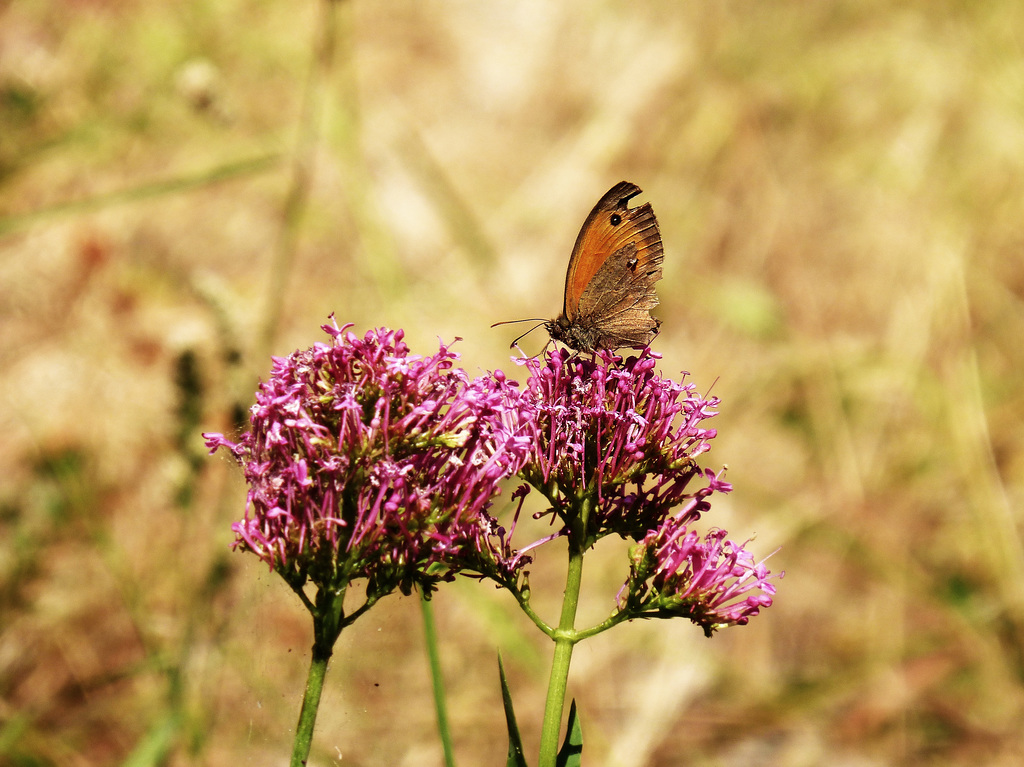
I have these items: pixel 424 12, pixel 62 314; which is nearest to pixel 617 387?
pixel 62 314

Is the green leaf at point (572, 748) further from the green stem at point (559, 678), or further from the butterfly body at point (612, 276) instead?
the butterfly body at point (612, 276)

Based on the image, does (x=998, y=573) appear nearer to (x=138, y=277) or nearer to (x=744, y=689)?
(x=744, y=689)

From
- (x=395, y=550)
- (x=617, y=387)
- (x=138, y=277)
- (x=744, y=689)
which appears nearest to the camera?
(x=395, y=550)

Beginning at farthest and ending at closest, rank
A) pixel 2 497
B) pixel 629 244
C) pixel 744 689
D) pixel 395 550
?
1. pixel 744 689
2. pixel 2 497
3. pixel 629 244
4. pixel 395 550

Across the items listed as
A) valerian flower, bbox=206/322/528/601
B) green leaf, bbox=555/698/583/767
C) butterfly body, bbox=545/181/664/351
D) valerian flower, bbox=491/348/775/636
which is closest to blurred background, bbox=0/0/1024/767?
valerian flower, bbox=206/322/528/601

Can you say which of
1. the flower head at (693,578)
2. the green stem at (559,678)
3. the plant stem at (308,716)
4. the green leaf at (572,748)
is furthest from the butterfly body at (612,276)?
the plant stem at (308,716)

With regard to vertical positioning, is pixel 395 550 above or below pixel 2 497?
below

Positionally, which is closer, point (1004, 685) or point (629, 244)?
point (629, 244)

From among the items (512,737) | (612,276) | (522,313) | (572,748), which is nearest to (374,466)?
(512,737)

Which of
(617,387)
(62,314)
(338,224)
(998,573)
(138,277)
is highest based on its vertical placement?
(338,224)
